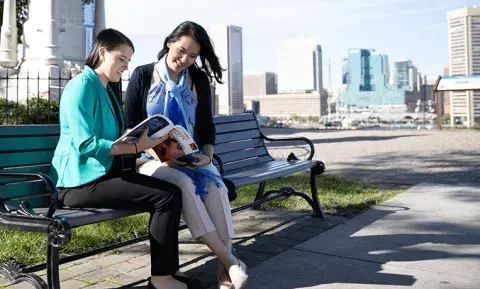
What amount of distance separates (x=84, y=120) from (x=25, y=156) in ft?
1.85

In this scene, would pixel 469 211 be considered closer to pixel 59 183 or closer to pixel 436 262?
pixel 436 262

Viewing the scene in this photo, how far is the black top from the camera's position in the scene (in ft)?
10.3

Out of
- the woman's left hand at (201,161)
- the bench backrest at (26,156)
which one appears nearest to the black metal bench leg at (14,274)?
the bench backrest at (26,156)

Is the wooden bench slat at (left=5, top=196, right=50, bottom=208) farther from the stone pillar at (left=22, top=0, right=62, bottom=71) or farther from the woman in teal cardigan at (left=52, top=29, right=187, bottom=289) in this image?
the stone pillar at (left=22, top=0, right=62, bottom=71)

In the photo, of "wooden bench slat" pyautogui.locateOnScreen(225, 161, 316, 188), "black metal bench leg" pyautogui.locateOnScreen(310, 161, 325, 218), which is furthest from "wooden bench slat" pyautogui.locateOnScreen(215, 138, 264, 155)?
"black metal bench leg" pyautogui.locateOnScreen(310, 161, 325, 218)

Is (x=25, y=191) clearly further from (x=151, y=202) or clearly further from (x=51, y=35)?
(x=51, y=35)

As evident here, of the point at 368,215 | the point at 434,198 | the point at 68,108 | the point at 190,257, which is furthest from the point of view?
the point at 434,198

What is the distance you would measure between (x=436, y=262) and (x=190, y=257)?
157cm

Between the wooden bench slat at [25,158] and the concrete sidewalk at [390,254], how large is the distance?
53.9 inches

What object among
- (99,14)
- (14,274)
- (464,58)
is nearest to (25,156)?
(14,274)

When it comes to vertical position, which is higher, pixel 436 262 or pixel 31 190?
pixel 31 190

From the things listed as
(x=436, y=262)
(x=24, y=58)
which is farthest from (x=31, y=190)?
(x=24, y=58)

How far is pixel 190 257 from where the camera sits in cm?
341

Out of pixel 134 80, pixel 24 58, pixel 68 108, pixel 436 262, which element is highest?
pixel 24 58
